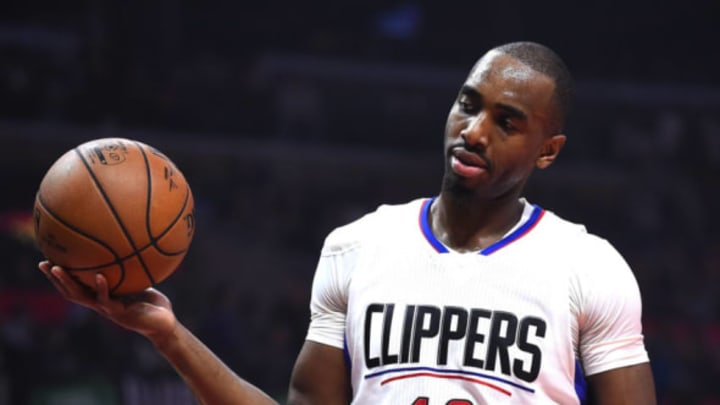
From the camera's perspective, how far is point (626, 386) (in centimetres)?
241

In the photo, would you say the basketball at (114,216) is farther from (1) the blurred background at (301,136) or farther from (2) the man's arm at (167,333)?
(1) the blurred background at (301,136)

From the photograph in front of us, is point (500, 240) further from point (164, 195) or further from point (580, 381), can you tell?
point (164, 195)

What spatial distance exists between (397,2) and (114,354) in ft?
34.6

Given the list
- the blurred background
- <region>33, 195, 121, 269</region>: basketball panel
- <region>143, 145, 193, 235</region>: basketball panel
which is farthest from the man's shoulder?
the blurred background

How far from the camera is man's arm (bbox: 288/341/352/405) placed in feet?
8.70

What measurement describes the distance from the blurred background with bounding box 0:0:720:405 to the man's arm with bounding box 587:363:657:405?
21.6ft

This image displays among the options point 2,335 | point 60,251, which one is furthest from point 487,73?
point 2,335

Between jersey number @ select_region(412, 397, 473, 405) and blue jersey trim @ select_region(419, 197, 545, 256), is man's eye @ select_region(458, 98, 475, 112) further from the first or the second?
jersey number @ select_region(412, 397, 473, 405)

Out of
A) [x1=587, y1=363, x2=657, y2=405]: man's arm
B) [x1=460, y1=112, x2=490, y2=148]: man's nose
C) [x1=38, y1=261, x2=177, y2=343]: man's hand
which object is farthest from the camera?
[x1=460, y1=112, x2=490, y2=148]: man's nose

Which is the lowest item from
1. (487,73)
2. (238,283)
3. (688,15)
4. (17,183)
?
(238,283)

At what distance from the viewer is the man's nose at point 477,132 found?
8.40 ft

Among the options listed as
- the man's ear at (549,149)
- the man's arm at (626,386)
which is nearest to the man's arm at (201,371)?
the man's arm at (626,386)

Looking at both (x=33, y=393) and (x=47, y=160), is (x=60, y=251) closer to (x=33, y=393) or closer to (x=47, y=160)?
(x=33, y=393)

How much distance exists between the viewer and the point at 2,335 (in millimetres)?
8852
